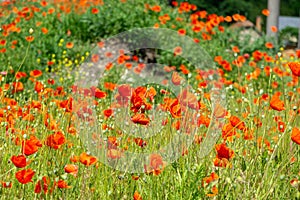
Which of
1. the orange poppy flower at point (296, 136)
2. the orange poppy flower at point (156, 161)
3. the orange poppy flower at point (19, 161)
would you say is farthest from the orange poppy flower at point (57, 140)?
the orange poppy flower at point (296, 136)

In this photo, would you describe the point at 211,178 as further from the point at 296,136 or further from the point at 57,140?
the point at 57,140

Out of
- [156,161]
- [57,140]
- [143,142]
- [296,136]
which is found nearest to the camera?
[296,136]

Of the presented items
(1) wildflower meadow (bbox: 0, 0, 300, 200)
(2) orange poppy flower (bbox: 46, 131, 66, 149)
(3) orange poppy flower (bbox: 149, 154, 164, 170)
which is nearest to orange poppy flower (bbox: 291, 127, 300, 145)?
(1) wildflower meadow (bbox: 0, 0, 300, 200)

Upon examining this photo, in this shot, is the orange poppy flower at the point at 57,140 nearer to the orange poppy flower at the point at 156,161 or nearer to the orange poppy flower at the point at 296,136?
the orange poppy flower at the point at 156,161

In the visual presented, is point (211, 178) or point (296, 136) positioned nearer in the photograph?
point (296, 136)

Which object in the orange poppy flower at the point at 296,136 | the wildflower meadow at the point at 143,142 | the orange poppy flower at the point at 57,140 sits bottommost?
the wildflower meadow at the point at 143,142

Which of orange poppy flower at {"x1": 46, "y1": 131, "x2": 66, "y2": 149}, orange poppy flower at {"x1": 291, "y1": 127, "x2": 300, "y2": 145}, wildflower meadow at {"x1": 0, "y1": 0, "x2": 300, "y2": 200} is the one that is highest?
orange poppy flower at {"x1": 291, "y1": 127, "x2": 300, "y2": 145}

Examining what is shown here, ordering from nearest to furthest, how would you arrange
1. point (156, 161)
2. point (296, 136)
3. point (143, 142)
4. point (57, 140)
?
point (296, 136), point (57, 140), point (156, 161), point (143, 142)

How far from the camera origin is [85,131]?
10.2 feet

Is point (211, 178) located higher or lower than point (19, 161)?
lower

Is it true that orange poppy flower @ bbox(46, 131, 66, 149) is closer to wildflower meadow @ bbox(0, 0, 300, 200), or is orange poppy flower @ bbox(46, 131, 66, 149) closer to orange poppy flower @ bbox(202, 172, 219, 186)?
wildflower meadow @ bbox(0, 0, 300, 200)

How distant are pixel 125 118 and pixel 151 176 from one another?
2.48ft

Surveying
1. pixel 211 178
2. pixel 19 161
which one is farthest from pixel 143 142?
pixel 19 161

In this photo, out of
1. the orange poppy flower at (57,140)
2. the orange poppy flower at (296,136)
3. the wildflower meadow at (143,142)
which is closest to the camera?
the orange poppy flower at (296,136)
